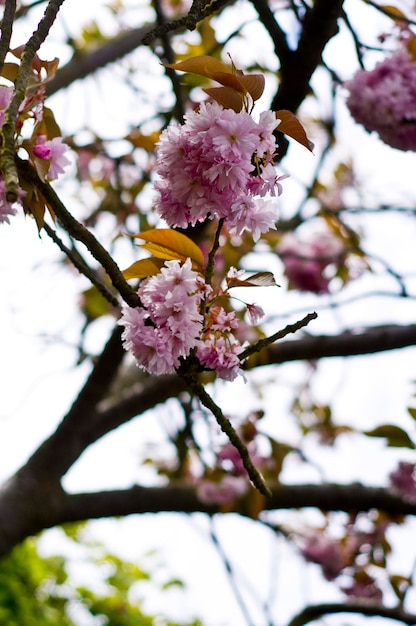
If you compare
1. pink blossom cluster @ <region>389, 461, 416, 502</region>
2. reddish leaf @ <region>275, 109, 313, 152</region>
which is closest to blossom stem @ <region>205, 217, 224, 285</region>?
reddish leaf @ <region>275, 109, 313, 152</region>

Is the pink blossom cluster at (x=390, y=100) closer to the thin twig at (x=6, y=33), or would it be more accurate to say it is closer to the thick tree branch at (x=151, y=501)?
the thin twig at (x=6, y=33)

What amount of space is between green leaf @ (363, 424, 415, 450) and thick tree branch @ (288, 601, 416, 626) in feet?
1.64

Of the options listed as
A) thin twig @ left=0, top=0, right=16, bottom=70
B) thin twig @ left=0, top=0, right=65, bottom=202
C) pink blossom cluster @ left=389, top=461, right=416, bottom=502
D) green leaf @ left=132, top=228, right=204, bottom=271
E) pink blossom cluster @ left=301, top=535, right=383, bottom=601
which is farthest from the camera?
pink blossom cluster @ left=301, top=535, right=383, bottom=601

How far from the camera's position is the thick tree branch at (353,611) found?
1.84m

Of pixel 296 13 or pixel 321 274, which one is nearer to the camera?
pixel 296 13

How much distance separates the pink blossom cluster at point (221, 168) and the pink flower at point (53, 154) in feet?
0.49

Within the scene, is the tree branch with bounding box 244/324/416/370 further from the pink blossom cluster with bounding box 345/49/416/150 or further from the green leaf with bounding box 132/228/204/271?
the green leaf with bounding box 132/228/204/271

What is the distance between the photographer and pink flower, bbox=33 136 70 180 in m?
0.75

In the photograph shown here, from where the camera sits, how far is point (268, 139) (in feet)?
2.09

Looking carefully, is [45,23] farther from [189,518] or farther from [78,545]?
[78,545]

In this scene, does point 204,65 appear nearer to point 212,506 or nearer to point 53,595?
point 212,506

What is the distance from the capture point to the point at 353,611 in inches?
75.4

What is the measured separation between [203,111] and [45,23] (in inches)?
6.4

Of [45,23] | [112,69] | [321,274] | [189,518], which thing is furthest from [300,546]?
[45,23]
